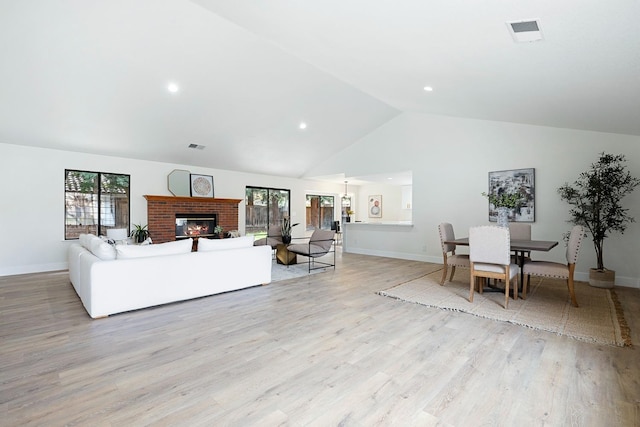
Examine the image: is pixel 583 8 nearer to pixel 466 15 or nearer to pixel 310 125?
pixel 466 15

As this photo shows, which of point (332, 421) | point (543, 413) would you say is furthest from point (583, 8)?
point (332, 421)

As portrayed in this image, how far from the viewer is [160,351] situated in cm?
258

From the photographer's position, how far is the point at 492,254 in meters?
3.75

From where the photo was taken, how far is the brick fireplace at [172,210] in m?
7.11

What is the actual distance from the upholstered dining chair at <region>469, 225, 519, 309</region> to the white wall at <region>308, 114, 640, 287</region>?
234cm

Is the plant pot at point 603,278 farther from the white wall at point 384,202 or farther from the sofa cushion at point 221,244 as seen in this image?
the white wall at point 384,202

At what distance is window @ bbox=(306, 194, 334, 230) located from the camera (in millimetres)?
11570

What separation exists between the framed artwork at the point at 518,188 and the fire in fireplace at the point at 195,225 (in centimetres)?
664

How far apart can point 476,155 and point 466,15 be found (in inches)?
177

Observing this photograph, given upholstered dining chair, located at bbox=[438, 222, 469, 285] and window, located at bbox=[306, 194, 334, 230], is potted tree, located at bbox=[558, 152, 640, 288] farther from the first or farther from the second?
window, located at bbox=[306, 194, 334, 230]

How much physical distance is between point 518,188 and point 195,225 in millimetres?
7331

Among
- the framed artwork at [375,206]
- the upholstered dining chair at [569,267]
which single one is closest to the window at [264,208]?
the framed artwork at [375,206]

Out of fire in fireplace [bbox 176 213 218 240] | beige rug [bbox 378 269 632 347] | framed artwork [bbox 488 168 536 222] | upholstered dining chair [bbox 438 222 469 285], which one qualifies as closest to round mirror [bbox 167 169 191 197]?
fire in fireplace [bbox 176 213 218 240]

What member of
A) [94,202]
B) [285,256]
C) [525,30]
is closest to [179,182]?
[94,202]
